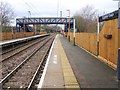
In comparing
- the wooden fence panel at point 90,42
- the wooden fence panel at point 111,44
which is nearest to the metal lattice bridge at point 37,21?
the wooden fence panel at point 90,42

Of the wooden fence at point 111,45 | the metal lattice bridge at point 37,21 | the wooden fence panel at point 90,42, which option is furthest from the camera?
the metal lattice bridge at point 37,21

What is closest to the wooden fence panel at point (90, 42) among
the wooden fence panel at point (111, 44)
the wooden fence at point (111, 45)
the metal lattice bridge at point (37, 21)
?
the wooden fence panel at point (111, 44)

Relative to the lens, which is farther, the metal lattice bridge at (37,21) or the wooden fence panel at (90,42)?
the metal lattice bridge at (37,21)

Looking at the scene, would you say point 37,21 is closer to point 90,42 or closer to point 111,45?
point 90,42

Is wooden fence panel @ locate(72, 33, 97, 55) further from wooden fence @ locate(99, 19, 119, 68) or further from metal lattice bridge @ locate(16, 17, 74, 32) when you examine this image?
metal lattice bridge @ locate(16, 17, 74, 32)

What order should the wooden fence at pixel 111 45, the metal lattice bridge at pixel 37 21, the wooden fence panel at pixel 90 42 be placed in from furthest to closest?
the metal lattice bridge at pixel 37 21 < the wooden fence panel at pixel 90 42 < the wooden fence at pixel 111 45

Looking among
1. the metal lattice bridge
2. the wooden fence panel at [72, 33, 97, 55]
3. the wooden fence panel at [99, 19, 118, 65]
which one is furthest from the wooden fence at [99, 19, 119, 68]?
the metal lattice bridge

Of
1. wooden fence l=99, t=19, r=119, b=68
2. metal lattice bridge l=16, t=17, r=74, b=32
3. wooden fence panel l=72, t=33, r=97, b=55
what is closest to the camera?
wooden fence l=99, t=19, r=119, b=68

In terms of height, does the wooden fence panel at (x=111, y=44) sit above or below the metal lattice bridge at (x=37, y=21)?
below

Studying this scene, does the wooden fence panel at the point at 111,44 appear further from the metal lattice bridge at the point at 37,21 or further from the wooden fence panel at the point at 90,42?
the metal lattice bridge at the point at 37,21

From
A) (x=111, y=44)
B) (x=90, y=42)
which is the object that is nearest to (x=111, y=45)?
(x=111, y=44)

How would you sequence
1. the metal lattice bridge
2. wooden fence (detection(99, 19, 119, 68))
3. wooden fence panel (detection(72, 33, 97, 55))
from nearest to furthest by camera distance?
wooden fence (detection(99, 19, 119, 68)) → wooden fence panel (detection(72, 33, 97, 55)) → the metal lattice bridge

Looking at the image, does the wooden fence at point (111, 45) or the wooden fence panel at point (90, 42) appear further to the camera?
the wooden fence panel at point (90, 42)

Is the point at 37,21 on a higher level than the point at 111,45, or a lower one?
higher
